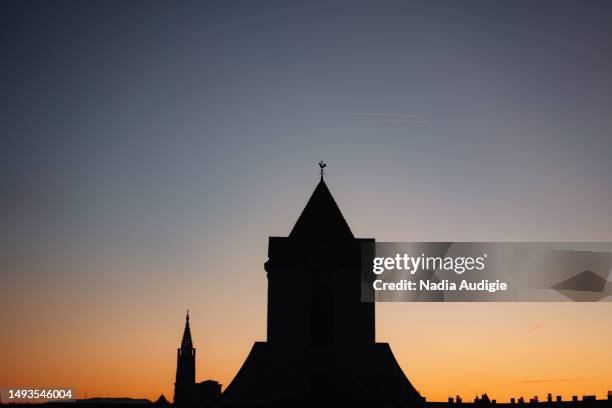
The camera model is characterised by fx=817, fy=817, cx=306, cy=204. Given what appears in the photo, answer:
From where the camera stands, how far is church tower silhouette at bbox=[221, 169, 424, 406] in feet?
139

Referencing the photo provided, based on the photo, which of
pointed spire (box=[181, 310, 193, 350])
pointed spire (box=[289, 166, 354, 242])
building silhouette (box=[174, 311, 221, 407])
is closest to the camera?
pointed spire (box=[289, 166, 354, 242])

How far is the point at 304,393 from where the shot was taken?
4250 centimetres

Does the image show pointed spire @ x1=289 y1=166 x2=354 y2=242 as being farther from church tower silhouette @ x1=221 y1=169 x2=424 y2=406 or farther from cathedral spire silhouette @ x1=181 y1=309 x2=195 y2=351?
cathedral spire silhouette @ x1=181 y1=309 x2=195 y2=351

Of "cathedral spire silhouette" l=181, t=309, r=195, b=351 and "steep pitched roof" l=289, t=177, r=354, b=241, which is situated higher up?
"steep pitched roof" l=289, t=177, r=354, b=241

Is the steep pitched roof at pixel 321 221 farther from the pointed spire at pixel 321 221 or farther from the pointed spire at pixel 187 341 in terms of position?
the pointed spire at pixel 187 341

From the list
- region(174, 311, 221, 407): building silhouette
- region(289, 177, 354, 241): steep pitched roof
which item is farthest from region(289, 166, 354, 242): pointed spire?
region(174, 311, 221, 407): building silhouette

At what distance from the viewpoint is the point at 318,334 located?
42281 millimetres

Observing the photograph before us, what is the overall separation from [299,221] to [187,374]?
2533cm

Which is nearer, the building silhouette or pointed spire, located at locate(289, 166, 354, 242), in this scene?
pointed spire, located at locate(289, 166, 354, 242)

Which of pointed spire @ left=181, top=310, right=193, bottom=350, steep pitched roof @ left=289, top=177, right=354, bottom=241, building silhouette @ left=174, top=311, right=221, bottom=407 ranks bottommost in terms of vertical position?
building silhouette @ left=174, top=311, right=221, bottom=407

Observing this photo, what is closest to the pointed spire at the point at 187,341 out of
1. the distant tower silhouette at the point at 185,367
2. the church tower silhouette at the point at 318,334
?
the distant tower silhouette at the point at 185,367

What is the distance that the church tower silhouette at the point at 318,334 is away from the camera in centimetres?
4222

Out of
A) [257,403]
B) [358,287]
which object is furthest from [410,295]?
[257,403]

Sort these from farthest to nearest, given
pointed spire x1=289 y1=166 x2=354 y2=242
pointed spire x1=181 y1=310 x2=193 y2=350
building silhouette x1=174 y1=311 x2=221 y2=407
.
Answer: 1. pointed spire x1=181 y1=310 x2=193 y2=350
2. building silhouette x1=174 y1=311 x2=221 y2=407
3. pointed spire x1=289 y1=166 x2=354 y2=242
